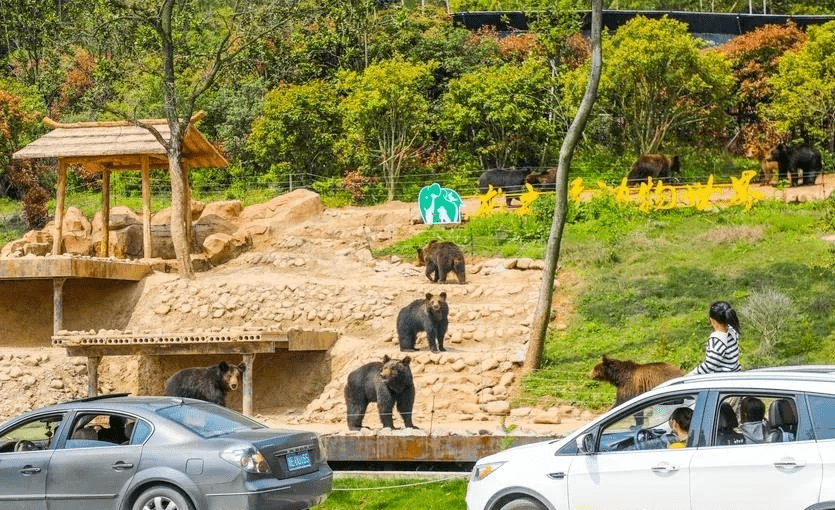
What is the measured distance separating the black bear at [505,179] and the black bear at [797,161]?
654cm

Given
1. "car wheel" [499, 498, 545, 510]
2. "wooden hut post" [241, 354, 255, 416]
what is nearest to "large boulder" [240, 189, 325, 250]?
"wooden hut post" [241, 354, 255, 416]

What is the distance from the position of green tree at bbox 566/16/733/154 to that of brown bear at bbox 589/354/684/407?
67.5 ft

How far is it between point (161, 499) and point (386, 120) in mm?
26146

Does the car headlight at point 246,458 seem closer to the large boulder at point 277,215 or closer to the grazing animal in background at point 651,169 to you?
the large boulder at point 277,215

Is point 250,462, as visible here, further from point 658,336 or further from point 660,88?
point 660,88

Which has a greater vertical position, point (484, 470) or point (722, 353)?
point (722, 353)

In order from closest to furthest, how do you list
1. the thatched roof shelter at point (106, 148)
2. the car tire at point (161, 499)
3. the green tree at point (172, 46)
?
the car tire at point (161, 499)
the green tree at point (172, 46)
the thatched roof shelter at point (106, 148)

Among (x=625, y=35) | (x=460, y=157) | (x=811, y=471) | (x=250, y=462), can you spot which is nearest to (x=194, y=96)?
(x=460, y=157)

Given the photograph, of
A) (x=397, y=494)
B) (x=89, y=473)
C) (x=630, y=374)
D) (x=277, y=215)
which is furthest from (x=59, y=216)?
(x=89, y=473)

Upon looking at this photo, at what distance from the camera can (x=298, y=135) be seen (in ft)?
119

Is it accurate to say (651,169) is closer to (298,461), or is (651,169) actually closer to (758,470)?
(298,461)

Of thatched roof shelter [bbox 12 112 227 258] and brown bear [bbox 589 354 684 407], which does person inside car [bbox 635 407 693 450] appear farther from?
thatched roof shelter [bbox 12 112 227 258]

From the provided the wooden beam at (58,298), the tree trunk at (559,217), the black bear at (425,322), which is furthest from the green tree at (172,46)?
the tree trunk at (559,217)

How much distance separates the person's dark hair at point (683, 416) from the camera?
8297mm
